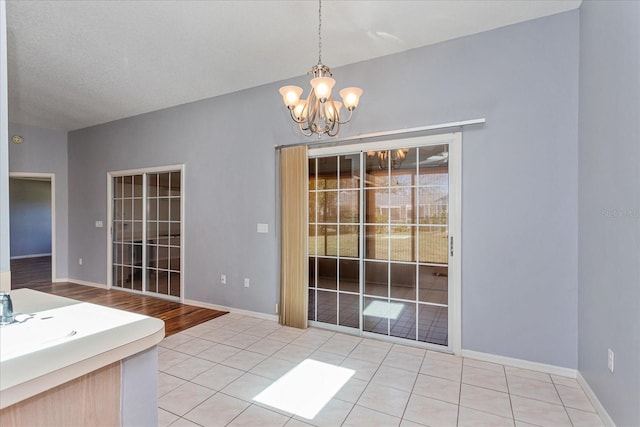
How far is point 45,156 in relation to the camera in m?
5.91

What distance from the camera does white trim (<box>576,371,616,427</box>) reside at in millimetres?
1978

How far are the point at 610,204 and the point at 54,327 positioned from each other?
3042 mm

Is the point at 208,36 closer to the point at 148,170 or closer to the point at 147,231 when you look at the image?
the point at 148,170

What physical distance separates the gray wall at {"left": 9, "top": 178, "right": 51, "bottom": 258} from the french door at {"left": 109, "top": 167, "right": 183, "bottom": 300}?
243 inches

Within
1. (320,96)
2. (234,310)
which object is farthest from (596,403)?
(234,310)

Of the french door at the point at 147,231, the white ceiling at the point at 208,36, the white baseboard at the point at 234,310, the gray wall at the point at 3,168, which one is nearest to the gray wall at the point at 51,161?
the french door at the point at 147,231

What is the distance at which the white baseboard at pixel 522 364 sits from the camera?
261 cm

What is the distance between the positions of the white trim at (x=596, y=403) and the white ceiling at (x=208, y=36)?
9.75ft

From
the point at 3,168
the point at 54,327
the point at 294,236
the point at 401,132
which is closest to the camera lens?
the point at 54,327

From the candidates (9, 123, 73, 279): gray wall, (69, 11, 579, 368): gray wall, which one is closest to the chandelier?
(69, 11, 579, 368): gray wall

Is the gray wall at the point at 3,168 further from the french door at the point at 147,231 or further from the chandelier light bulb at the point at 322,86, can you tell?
the french door at the point at 147,231

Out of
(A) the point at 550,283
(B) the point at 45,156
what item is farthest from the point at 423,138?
(B) the point at 45,156

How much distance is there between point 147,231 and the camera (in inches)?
205

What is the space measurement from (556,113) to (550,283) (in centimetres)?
143
